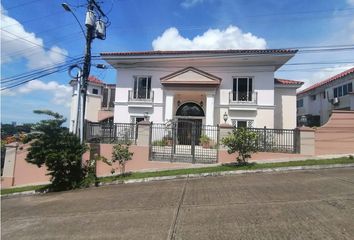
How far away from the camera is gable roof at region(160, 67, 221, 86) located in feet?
63.8

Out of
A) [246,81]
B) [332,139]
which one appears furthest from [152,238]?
[246,81]

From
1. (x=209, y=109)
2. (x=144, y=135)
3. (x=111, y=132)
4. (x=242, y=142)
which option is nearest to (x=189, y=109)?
(x=209, y=109)

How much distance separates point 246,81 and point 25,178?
15.7 metres

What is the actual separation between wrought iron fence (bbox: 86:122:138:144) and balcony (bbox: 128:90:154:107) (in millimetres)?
5221

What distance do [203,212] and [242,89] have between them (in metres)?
Result: 15.1

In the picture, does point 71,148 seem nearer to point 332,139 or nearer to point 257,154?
point 257,154

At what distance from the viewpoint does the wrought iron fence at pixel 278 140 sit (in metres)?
14.1

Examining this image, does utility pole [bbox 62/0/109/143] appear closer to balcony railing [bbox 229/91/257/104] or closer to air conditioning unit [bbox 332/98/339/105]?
balcony railing [bbox 229/91/257/104]

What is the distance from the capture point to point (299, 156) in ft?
46.0

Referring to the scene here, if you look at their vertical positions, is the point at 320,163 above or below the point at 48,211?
above

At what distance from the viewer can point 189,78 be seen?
1967cm

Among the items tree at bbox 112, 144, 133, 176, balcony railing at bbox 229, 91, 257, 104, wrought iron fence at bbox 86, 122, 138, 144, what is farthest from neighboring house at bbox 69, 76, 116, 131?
tree at bbox 112, 144, 133, 176

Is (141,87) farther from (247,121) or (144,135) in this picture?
(247,121)

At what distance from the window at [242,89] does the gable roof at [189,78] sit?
1563 mm
